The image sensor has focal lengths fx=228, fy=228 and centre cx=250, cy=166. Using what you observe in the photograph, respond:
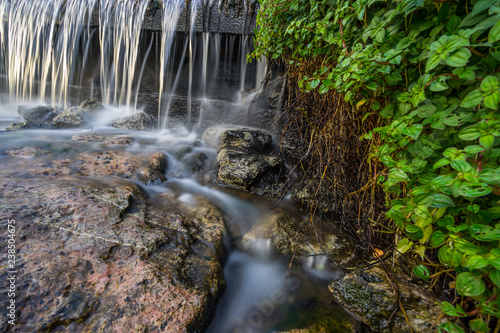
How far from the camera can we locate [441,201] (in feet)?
3.47

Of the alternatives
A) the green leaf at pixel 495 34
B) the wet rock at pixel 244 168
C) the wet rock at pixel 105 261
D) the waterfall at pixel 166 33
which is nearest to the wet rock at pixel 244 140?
the wet rock at pixel 244 168

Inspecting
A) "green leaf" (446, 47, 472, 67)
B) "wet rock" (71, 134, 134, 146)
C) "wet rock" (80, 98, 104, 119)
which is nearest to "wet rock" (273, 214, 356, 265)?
"green leaf" (446, 47, 472, 67)

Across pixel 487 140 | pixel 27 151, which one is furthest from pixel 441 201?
pixel 27 151

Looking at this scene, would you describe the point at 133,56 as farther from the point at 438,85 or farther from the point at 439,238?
the point at 439,238

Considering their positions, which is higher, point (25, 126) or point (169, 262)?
point (25, 126)

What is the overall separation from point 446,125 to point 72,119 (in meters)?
7.26

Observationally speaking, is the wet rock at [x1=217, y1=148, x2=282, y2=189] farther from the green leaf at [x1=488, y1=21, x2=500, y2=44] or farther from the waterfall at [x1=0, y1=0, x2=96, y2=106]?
the waterfall at [x1=0, y1=0, x2=96, y2=106]

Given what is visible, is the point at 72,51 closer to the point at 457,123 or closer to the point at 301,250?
the point at 301,250

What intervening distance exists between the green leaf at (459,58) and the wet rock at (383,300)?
159 cm

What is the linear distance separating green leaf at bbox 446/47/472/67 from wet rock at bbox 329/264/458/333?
159 cm

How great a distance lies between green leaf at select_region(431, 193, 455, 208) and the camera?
1026mm

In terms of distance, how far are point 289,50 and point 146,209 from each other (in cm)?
298

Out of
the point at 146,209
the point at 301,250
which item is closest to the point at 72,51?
the point at 146,209

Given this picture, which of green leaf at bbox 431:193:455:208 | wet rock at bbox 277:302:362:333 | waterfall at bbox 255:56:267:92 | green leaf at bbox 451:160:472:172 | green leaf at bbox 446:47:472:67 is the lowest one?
wet rock at bbox 277:302:362:333
